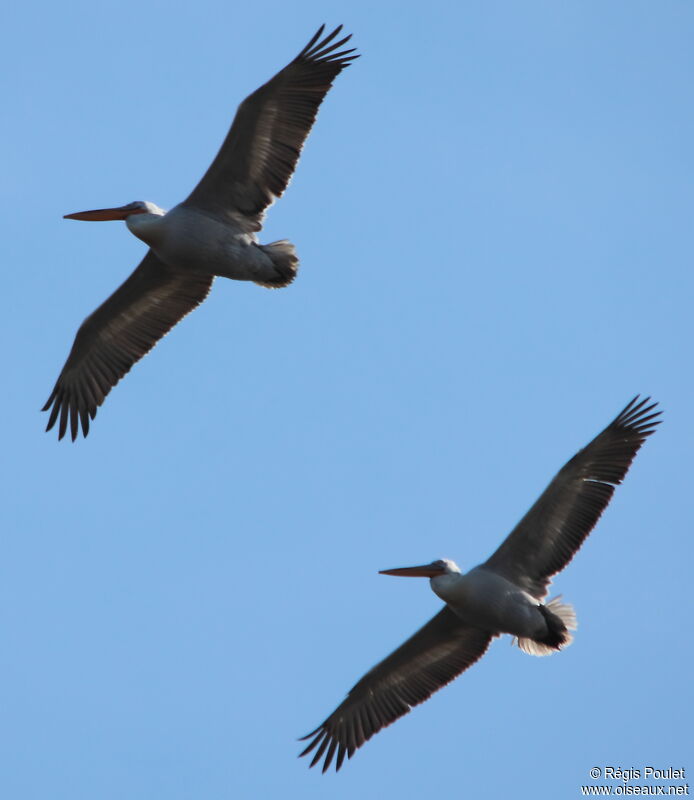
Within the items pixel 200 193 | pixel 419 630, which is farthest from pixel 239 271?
pixel 419 630

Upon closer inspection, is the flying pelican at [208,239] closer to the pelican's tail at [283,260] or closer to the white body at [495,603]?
the pelican's tail at [283,260]

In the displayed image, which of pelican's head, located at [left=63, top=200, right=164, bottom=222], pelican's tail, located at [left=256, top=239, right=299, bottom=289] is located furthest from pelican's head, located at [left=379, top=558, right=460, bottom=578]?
pelican's head, located at [left=63, top=200, right=164, bottom=222]

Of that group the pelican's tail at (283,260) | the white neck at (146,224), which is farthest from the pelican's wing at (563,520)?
the white neck at (146,224)

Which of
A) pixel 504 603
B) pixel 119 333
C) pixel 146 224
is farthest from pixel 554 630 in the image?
pixel 146 224

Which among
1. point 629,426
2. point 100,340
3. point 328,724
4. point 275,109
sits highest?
point 275,109

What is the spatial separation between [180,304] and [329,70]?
2.29 m

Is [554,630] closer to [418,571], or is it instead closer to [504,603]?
[504,603]

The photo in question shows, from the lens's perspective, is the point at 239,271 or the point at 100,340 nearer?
the point at 239,271

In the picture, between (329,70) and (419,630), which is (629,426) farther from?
(329,70)

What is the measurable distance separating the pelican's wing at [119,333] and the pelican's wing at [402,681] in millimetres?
3089

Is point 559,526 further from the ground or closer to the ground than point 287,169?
closer to the ground

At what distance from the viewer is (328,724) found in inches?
387

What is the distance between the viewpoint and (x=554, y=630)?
9422 millimetres

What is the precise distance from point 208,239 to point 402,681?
Result: 3.69m
